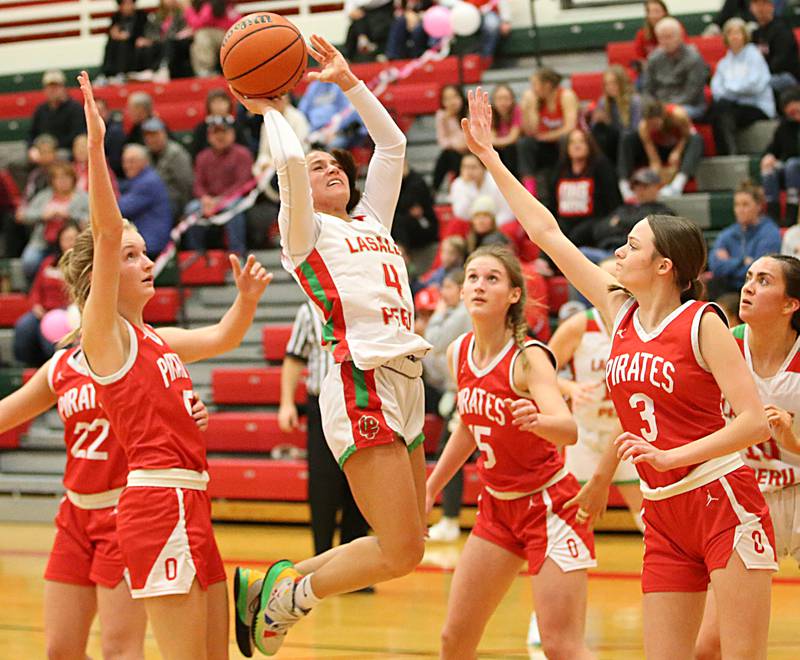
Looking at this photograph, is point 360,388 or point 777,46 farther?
point 777,46

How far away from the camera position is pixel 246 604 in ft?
16.0

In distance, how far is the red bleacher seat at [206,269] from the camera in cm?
1235

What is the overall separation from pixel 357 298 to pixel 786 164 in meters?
6.52

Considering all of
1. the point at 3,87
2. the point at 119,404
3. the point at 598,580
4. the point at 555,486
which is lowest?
the point at 598,580

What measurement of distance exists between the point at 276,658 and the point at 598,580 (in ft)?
8.04

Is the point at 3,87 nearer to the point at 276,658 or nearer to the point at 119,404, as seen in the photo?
the point at 276,658

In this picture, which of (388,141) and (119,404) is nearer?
(119,404)

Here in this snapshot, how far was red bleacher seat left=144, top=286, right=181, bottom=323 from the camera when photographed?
12.0 metres

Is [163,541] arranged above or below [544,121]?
below

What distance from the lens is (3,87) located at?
16.6 m

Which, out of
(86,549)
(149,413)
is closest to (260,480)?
(86,549)

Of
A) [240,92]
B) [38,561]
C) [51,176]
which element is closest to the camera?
[240,92]

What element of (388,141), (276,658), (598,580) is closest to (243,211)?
(598,580)

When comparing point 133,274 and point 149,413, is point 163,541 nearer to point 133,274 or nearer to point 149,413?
point 149,413
